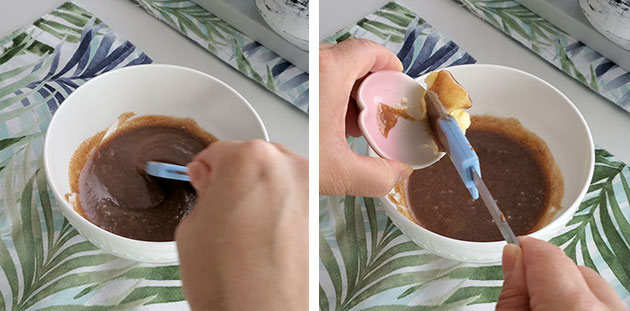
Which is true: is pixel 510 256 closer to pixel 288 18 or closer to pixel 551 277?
pixel 551 277

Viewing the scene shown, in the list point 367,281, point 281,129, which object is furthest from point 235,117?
point 367,281

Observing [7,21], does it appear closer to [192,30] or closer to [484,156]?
[192,30]

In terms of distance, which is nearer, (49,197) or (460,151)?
(460,151)

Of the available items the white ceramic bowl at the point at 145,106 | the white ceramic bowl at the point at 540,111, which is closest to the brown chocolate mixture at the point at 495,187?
the white ceramic bowl at the point at 540,111

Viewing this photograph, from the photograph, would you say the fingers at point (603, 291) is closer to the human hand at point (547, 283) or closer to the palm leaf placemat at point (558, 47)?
the human hand at point (547, 283)

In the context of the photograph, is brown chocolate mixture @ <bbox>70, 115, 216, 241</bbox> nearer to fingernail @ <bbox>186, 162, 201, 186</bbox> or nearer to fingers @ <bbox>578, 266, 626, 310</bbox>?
fingernail @ <bbox>186, 162, 201, 186</bbox>

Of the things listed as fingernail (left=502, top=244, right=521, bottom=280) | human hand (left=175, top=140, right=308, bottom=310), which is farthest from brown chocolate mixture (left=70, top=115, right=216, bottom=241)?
fingernail (left=502, top=244, right=521, bottom=280)

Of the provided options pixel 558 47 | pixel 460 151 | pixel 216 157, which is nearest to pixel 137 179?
pixel 216 157
